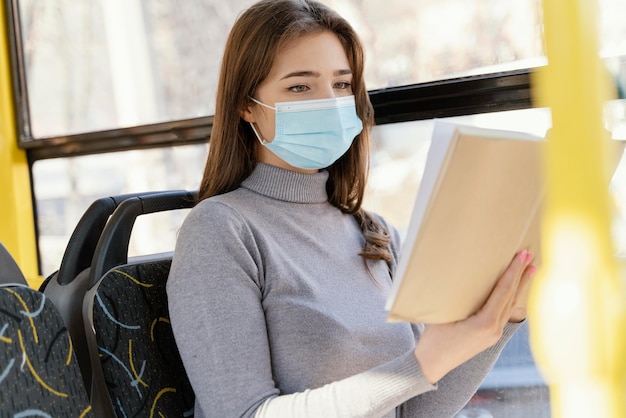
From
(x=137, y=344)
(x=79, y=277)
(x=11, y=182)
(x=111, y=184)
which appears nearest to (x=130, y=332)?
(x=137, y=344)

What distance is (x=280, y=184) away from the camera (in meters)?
1.50

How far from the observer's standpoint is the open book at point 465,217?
2.88 feet

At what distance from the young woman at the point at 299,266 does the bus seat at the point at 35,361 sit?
0.17m

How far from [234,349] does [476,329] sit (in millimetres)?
365

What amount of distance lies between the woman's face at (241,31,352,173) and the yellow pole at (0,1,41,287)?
157 cm

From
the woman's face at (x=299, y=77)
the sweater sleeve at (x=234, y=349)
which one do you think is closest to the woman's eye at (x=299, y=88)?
the woman's face at (x=299, y=77)

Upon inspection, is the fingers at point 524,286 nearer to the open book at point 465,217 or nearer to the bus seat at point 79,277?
the open book at point 465,217

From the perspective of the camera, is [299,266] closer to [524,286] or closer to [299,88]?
[299,88]

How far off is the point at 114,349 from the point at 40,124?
1.70 m

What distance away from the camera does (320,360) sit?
4.33ft

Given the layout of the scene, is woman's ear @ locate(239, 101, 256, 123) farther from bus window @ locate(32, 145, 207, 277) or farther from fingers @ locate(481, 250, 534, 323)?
bus window @ locate(32, 145, 207, 277)

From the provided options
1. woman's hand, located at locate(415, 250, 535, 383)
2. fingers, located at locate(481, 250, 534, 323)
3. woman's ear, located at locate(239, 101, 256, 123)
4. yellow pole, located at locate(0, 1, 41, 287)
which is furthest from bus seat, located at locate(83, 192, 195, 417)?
yellow pole, located at locate(0, 1, 41, 287)

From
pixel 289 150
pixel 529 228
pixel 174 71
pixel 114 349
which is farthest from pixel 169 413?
pixel 174 71

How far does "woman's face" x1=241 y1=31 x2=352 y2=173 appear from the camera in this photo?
1.47 m
